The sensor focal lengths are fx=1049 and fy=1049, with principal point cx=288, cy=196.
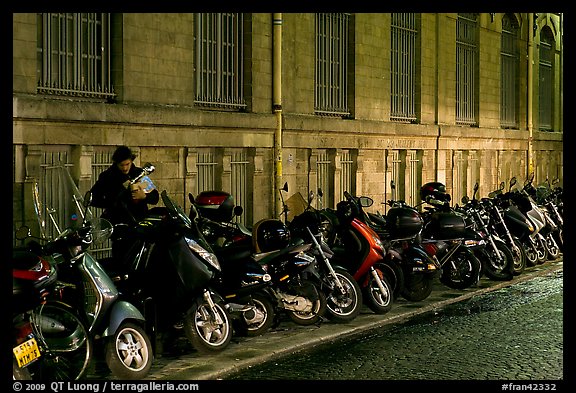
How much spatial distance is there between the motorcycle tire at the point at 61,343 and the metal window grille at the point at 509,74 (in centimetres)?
2153

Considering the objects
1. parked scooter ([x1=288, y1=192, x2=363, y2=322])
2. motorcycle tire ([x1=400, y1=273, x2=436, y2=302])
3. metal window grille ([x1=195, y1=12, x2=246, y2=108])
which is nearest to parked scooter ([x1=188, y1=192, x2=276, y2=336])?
parked scooter ([x1=288, y1=192, x2=363, y2=322])

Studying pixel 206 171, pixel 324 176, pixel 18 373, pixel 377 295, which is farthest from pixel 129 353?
pixel 324 176

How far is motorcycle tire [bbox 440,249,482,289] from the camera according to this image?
44.0 ft

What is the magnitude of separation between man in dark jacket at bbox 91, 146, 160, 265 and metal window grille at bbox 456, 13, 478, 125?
49.4 ft

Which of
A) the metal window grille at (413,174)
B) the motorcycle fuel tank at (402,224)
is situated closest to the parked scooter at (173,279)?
the motorcycle fuel tank at (402,224)

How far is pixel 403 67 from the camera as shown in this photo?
2150 cm

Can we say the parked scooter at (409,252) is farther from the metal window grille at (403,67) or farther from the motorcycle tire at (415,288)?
the metal window grille at (403,67)

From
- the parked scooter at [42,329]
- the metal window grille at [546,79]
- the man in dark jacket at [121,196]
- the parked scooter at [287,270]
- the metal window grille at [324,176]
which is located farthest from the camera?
the metal window grille at [546,79]

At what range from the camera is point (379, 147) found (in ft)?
66.1

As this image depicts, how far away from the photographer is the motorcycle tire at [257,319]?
9695 millimetres

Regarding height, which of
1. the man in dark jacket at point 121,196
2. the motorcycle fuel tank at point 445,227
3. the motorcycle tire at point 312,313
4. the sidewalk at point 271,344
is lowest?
the sidewalk at point 271,344

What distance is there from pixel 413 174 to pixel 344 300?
11.6 metres

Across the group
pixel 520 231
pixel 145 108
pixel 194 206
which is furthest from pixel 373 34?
pixel 194 206

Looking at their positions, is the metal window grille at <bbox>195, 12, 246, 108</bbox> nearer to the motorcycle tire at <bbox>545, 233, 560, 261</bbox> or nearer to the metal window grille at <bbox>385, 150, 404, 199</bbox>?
the metal window grille at <bbox>385, 150, 404, 199</bbox>
